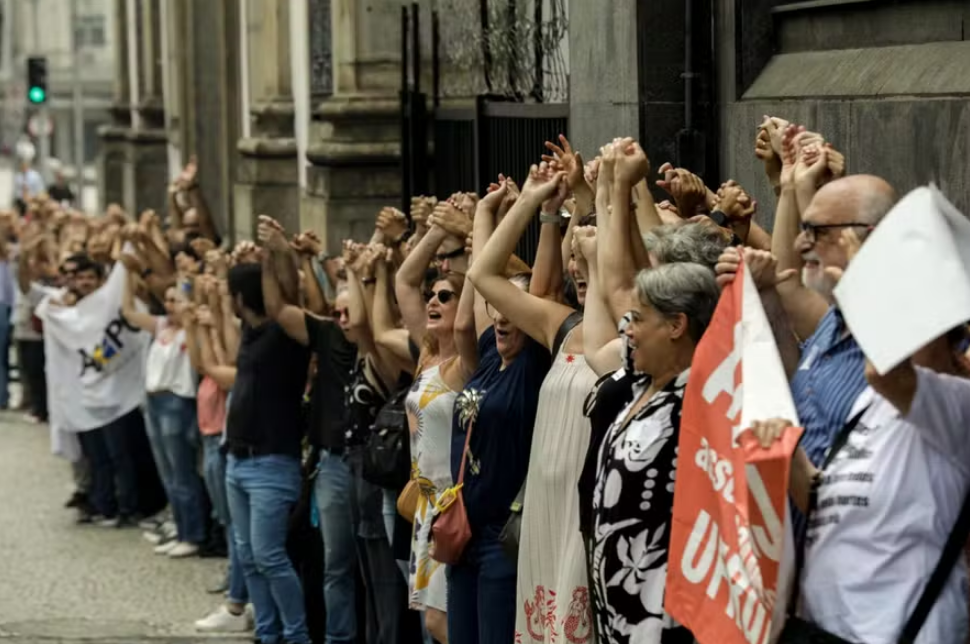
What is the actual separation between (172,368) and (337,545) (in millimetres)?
4081

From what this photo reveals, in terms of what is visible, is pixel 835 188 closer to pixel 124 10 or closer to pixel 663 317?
pixel 663 317

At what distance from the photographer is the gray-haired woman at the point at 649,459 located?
631 cm

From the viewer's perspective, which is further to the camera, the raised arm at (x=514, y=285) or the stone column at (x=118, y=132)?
the stone column at (x=118, y=132)

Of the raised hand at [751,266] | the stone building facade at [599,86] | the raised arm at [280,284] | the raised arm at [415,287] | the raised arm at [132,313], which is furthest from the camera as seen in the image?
the raised arm at [132,313]

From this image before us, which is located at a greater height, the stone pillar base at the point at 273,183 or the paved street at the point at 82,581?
the stone pillar base at the point at 273,183

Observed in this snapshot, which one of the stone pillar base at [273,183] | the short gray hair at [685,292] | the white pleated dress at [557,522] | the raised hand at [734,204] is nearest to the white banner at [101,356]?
the stone pillar base at [273,183]

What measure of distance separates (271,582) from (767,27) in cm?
388

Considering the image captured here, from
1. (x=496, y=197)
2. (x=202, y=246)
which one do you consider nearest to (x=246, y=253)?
(x=202, y=246)

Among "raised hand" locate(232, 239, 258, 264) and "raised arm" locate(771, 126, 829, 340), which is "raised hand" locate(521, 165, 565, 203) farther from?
"raised hand" locate(232, 239, 258, 264)

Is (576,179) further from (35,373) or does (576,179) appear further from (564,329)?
(35,373)

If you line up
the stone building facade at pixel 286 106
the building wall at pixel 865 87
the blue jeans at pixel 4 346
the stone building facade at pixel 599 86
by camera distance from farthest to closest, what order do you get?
the blue jeans at pixel 4 346, the stone building facade at pixel 286 106, the stone building facade at pixel 599 86, the building wall at pixel 865 87

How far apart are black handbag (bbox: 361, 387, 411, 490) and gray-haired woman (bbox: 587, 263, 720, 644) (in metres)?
3.28

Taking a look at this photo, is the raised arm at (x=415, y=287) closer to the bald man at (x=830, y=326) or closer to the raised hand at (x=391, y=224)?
the raised hand at (x=391, y=224)

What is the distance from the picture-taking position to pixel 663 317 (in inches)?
249
